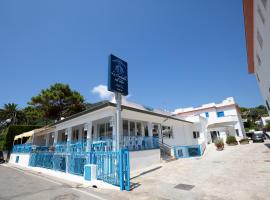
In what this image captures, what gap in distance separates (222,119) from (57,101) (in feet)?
106

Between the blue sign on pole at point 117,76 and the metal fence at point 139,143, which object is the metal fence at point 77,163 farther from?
the blue sign on pole at point 117,76

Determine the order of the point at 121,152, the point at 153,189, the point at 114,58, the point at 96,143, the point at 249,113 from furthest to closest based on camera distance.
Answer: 1. the point at 249,113
2. the point at 96,143
3. the point at 114,58
4. the point at 121,152
5. the point at 153,189

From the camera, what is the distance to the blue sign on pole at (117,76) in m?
8.49

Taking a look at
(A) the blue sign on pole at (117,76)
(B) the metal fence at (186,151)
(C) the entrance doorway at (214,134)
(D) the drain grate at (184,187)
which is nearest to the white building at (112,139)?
(B) the metal fence at (186,151)

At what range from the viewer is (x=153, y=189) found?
21.7 feet

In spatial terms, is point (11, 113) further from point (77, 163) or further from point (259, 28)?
point (259, 28)

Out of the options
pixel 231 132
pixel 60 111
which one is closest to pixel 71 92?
pixel 60 111

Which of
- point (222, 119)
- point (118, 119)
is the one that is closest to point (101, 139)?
point (118, 119)

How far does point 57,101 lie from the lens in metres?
29.6

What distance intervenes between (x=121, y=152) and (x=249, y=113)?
77401 millimetres

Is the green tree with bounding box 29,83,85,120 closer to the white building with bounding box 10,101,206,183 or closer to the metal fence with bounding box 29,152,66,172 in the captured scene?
the white building with bounding box 10,101,206,183

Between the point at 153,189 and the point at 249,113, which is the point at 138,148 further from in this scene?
the point at 249,113

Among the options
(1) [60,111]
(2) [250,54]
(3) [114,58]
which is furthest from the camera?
(1) [60,111]

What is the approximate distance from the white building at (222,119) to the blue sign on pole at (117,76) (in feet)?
85.3
